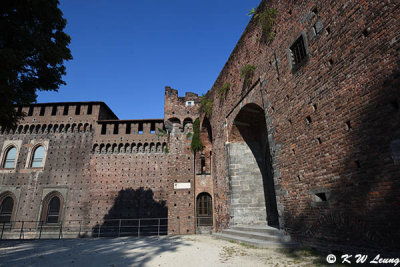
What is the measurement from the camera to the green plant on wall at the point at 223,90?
11157mm

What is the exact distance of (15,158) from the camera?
2236 centimetres

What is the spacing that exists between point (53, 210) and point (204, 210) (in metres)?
15.7

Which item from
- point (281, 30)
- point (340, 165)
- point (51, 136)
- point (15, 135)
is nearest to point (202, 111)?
point (281, 30)

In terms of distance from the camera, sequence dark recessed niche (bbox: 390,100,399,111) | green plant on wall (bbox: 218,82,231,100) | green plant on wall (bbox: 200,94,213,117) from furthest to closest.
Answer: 1. green plant on wall (bbox: 200,94,213,117)
2. green plant on wall (bbox: 218,82,231,100)
3. dark recessed niche (bbox: 390,100,399,111)

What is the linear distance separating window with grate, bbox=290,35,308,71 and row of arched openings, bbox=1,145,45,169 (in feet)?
83.3

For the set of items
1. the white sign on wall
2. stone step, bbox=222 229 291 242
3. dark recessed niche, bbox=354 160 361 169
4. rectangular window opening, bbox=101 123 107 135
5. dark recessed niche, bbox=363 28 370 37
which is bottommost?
stone step, bbox=222 229 291 242

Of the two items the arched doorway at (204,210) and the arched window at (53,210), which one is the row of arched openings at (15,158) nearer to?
the arched window at (53,210)

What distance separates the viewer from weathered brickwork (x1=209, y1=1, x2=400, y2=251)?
378 cm

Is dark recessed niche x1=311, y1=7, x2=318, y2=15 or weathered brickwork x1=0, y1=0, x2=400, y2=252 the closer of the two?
weathered brickwork x1=0, y1=0, x2=400, y2=252

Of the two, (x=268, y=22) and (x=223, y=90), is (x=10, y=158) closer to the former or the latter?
(x=223, y=90)

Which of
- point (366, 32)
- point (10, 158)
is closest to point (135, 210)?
point (10, 158)

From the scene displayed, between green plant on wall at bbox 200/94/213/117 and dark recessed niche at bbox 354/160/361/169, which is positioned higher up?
green plant on wall at bbox 200/94/213/117

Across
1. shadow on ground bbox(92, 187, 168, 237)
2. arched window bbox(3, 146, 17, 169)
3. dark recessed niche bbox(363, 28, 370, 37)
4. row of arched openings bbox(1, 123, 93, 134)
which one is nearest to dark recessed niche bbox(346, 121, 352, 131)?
dark recessed niche bbox(363, 28, 370, 37)

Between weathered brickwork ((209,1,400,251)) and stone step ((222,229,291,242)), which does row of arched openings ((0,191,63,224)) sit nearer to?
stone step ((222,229,291,242))
